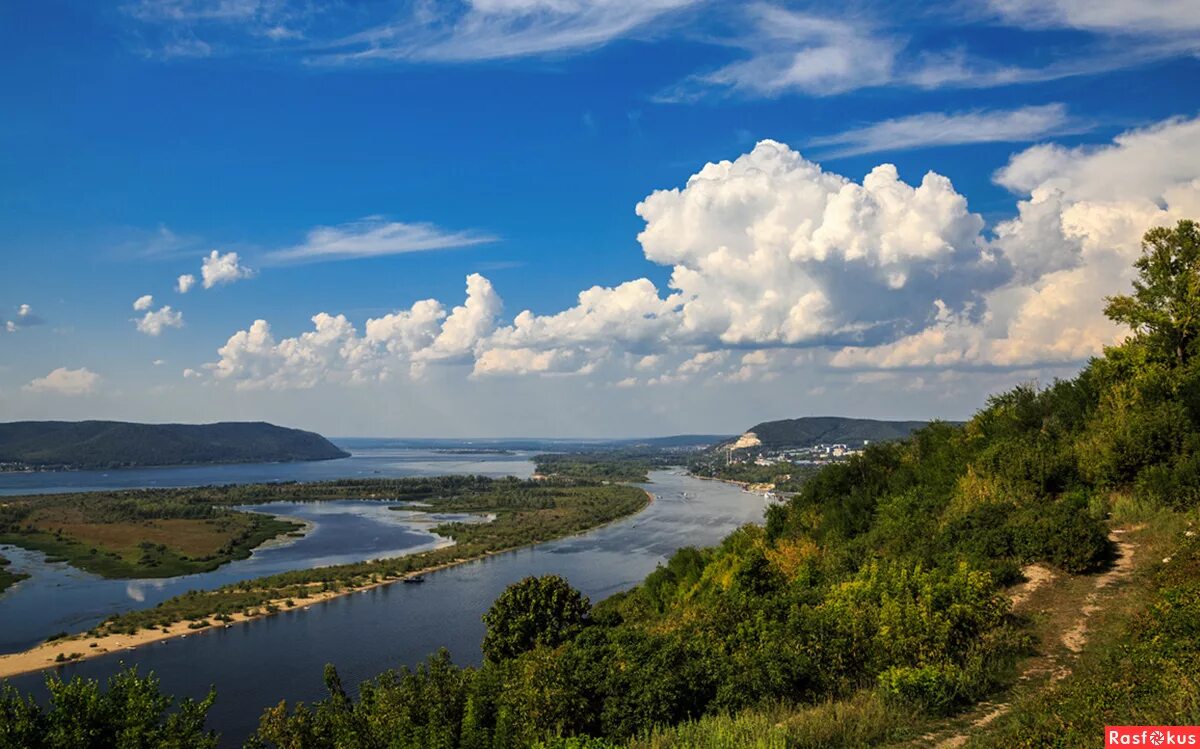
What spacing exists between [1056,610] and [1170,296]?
17348mm

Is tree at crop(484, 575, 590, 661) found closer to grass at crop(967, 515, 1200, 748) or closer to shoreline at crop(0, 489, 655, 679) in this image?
grass at crop(967, 515, 1200, 748)

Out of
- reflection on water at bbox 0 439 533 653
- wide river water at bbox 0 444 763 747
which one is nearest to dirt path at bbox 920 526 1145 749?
wide river water at bbox 0 444 763 747

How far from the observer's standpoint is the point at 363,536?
334 ft

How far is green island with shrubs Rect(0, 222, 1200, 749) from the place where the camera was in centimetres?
1023

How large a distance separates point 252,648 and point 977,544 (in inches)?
1977

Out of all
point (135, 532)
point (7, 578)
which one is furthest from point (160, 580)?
point (135, 532)

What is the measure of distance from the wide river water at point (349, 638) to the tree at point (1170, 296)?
3995 cm

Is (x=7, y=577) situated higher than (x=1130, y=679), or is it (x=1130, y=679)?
(x=1130, y=679)

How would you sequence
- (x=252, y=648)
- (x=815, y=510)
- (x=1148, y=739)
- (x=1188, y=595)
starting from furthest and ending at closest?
(x=252, y=648), (x=815, y=510), (x=1188, y=595), (x=1148, y=739)

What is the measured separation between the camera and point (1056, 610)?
14.9 meters

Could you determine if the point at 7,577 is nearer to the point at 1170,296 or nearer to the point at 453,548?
the point at 453,548

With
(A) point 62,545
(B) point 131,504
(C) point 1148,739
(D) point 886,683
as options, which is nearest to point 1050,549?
(D) point 886,683

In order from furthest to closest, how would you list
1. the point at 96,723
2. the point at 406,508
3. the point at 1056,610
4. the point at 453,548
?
the point at 406,508 → the point at 453,548 → the point at 96,723 → the point at 1056,610

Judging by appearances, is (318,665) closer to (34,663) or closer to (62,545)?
(34,663)
